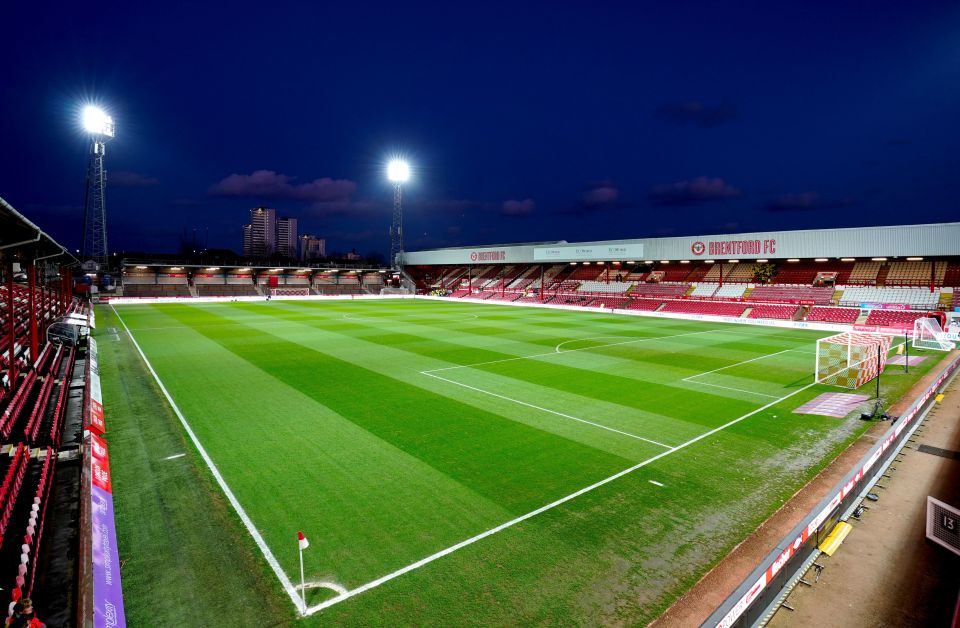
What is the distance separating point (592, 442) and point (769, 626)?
18.7ft

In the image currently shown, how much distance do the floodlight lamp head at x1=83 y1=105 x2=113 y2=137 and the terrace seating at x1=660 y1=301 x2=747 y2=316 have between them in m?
60.5

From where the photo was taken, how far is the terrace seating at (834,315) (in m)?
38.4

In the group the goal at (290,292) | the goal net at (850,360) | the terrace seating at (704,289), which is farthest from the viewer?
the goal at (290,292)

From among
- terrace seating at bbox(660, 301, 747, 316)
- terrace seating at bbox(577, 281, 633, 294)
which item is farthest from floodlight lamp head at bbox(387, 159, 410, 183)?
terrace seating at bbox(660, 301, 747, 316)

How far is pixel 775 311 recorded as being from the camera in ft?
140

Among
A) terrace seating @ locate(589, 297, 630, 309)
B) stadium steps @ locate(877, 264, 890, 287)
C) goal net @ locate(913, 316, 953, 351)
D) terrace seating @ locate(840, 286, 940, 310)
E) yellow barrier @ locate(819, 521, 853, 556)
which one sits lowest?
yellow barrier @ locate(819, 521, 853, 556)

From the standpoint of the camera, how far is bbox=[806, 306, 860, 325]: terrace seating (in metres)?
38.4

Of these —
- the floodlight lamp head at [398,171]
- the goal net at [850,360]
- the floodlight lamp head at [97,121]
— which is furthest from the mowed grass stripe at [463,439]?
the floodlight lamp head at [398,171]

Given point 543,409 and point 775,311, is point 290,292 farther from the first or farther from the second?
point 543,409

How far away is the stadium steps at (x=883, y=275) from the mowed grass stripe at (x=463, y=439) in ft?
150

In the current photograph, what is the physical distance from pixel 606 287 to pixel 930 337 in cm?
3269

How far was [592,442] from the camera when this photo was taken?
11.1m

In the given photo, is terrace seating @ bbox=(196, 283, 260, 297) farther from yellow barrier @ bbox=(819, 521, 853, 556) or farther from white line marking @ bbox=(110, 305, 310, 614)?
yellow barrier @ bbox=(819, 521, 853, 556)

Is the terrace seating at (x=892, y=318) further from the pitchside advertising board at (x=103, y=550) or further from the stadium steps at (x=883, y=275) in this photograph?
the pitchside advertising board at (x=103, y=550)
